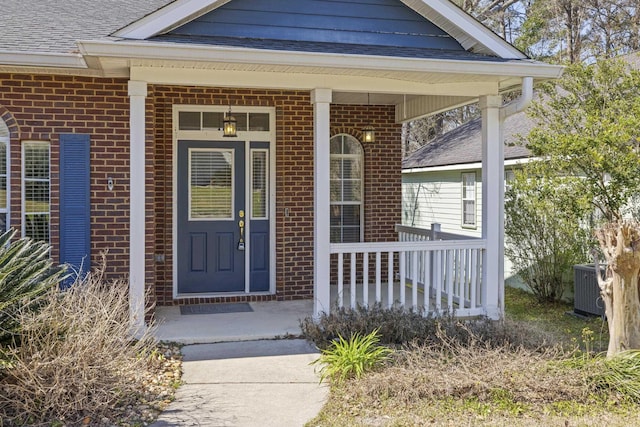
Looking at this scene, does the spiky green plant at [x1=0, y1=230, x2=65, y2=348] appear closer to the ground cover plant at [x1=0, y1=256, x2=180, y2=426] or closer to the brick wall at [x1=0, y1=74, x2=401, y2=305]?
the ground cover plant at [x1=0, y1=256, x2=180, y2=426]

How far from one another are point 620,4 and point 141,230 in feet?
64.6

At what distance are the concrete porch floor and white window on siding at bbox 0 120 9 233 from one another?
2.03m

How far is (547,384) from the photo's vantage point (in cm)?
468

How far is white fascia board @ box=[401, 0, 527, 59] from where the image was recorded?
688 cm

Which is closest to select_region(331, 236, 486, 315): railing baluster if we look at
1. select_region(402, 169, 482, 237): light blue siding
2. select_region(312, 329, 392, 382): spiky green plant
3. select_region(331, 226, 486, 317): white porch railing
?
select_region(331, 226, 486, 317): white porch railing

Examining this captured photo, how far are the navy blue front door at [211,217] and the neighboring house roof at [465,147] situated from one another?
5363 mm

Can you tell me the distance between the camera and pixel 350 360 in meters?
5.09

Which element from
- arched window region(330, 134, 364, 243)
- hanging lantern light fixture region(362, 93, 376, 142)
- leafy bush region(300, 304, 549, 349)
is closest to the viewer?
leafy bush region(300, 304, 549, 349)

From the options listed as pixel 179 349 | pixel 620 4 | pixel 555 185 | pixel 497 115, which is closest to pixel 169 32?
pixel 179 349

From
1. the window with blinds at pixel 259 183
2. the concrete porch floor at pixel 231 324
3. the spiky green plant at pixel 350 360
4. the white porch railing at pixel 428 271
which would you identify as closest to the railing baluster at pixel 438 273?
the white porch railing at pixel 428 271

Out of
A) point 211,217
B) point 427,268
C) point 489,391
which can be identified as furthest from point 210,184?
point 489,391

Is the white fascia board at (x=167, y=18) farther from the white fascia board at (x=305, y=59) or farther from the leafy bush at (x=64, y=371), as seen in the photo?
the leafy bush at (x=64, y=371)

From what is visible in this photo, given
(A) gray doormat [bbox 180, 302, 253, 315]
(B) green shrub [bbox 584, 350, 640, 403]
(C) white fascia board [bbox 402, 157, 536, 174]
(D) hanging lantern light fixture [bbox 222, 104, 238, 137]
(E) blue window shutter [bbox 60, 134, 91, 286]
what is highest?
(D) hanging lantern light fixture [bbox 222, 104, 238, 137]

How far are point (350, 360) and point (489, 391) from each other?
1166 millimetres
